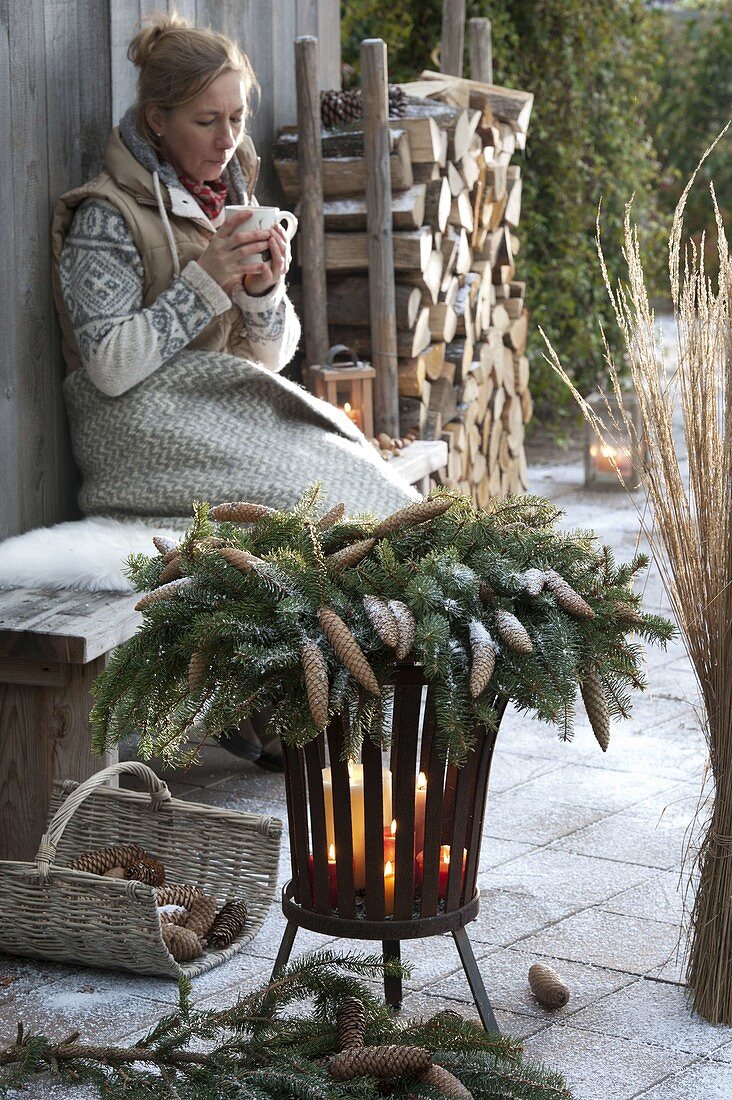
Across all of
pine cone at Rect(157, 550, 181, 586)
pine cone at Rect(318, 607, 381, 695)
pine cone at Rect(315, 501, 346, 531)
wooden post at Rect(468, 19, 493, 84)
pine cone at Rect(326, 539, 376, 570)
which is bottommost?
pine cone at Rect(318, 607, 381, 695)

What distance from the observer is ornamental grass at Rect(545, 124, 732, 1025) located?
2.41 meters

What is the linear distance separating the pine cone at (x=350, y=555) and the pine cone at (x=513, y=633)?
0.23 meters

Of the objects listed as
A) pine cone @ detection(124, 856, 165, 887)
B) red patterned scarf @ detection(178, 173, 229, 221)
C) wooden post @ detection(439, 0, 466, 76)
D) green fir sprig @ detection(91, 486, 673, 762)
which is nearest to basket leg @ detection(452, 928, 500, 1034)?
green fir sprig @ detection(91, 486, 673, 762)

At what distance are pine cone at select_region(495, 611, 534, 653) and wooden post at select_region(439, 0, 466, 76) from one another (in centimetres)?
423

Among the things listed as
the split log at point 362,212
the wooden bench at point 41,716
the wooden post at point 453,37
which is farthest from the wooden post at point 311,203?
the wooden bench at point 41,716

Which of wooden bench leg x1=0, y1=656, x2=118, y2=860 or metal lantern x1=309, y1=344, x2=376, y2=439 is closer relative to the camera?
wooden bench leg x1=0, y1=656, x2=118, y2=860

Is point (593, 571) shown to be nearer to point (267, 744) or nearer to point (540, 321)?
point (267, 744)

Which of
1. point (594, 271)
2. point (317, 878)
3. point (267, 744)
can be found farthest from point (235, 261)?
point (594, 271)

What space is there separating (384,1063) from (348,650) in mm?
602

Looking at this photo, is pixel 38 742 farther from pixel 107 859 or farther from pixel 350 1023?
pixel 350 1023

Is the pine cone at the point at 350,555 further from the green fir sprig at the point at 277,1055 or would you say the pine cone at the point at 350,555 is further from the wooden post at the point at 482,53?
the wooden post at the point at 482,53

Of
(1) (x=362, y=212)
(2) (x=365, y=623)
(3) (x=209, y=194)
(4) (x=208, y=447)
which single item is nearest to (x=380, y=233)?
(1) (x=362, y=212)

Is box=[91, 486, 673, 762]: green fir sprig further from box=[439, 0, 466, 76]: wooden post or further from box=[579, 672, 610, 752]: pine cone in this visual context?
box=[439, 0, 466, 76]: wooden post

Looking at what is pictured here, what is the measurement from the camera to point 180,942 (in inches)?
105
